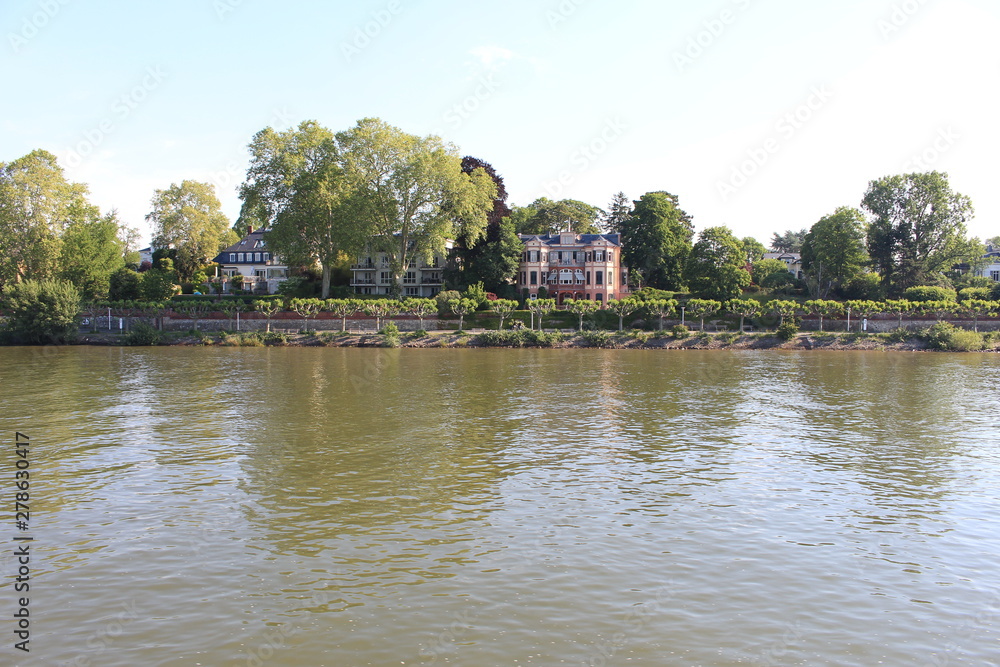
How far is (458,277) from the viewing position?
288 feet

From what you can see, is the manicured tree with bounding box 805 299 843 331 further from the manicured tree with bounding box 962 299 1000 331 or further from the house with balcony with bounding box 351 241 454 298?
the house with balcony with bounding box 351 241 454 298

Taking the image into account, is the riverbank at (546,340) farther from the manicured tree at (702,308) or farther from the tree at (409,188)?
the tree at (409,188)

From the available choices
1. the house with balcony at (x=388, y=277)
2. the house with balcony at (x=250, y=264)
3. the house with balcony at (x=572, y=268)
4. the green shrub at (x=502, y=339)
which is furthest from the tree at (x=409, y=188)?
the house with balcony at (x=250, y=264)

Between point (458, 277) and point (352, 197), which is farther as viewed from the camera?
point (458, 277)

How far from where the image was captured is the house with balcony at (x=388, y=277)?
9800 centimetres

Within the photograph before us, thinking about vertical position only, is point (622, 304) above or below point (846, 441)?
above

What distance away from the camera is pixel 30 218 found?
252ft

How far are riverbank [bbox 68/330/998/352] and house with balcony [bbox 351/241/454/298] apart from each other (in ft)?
87.4

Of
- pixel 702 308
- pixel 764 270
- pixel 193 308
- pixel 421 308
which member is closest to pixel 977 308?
pixel 702 308

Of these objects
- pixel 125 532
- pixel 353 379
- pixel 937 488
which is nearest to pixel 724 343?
pixel 353 379

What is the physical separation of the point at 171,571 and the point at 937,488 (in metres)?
17.6

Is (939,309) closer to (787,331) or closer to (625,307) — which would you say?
(787,331)

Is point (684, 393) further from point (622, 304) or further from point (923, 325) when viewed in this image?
point (923, 325)

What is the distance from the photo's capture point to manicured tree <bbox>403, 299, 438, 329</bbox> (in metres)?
75.2
